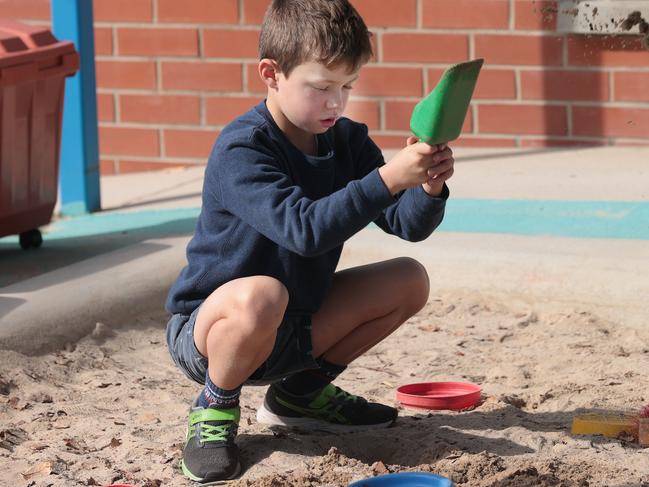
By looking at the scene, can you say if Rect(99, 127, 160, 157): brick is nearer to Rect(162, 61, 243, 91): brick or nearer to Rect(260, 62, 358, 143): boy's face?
Rect(162, 61, 243, 91): brick

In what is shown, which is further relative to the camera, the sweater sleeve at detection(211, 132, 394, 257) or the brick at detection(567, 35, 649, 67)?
the brick at detection(567, 35, 649, 67)

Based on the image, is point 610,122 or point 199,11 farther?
point 199,11

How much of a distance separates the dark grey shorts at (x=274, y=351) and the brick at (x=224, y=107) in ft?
12.8

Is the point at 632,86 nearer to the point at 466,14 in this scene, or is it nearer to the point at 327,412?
the point at 466,14

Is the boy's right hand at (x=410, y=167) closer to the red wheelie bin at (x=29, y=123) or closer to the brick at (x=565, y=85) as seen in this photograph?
the red wheelie bin at (x=29, y=123)

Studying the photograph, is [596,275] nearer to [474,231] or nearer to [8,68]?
[474,231]

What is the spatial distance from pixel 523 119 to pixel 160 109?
2.15 m

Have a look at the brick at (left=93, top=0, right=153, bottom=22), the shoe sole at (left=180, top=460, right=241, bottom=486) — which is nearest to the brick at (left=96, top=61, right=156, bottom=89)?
the brick at (left=93, top=0, right=153, bottom=22)

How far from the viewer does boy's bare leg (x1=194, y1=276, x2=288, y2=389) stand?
107 inches

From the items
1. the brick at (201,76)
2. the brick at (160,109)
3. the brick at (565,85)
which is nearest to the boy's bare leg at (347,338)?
the brick at (565,85)

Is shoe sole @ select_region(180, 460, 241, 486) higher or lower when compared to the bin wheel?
lower

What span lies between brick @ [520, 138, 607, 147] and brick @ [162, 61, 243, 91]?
1.68 m

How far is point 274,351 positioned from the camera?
2924mm

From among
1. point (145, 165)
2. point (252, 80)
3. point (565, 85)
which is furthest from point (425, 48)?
point (145, 165)
